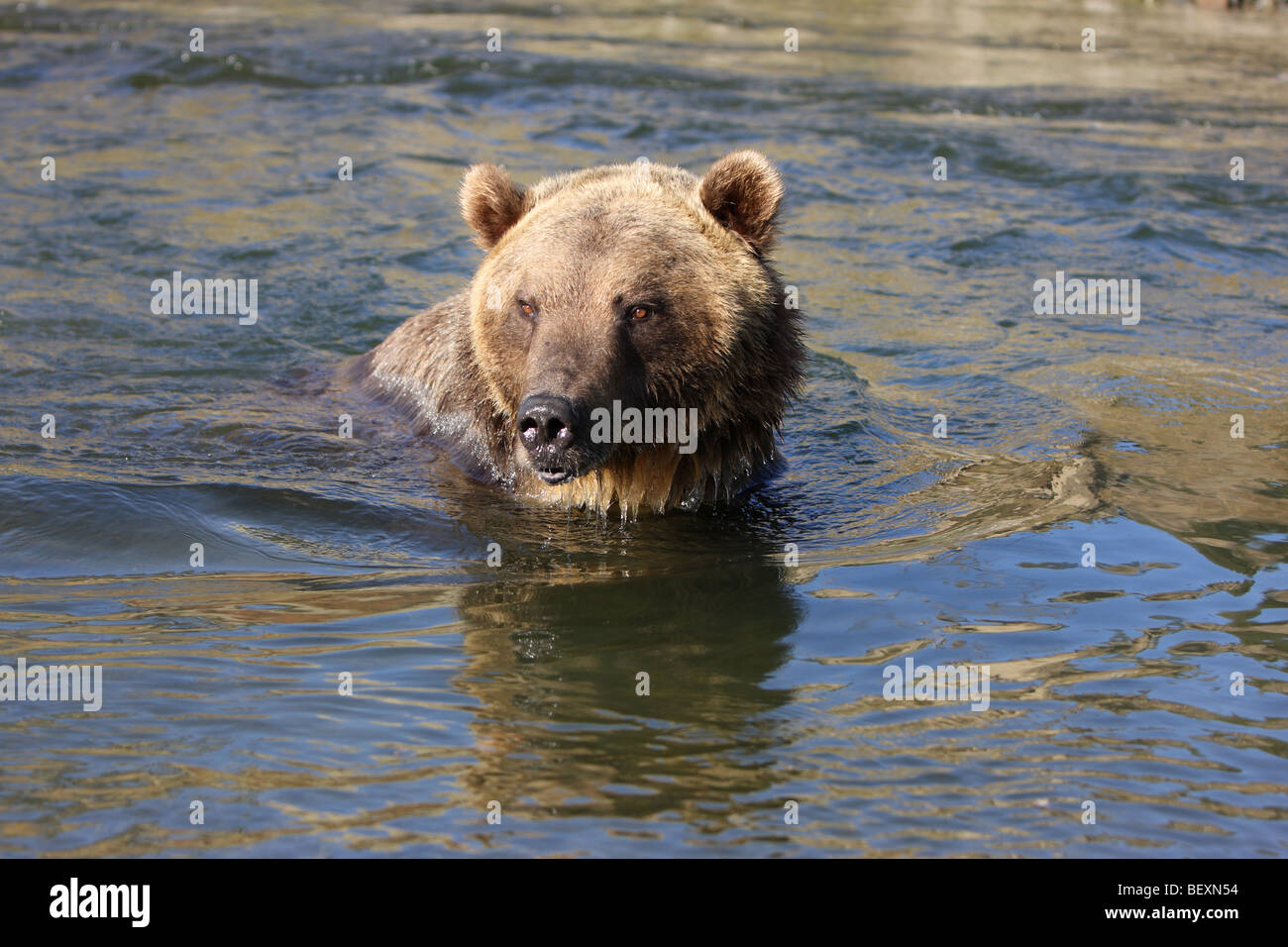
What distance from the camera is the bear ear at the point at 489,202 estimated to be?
7.09 m

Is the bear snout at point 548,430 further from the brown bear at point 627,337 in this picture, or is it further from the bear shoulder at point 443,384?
the bear shoulder at point 443,384

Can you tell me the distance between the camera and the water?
13.9 ft

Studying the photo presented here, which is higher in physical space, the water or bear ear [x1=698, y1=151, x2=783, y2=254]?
bear ear [x1=698, y1=151, x2=783, y2=254]

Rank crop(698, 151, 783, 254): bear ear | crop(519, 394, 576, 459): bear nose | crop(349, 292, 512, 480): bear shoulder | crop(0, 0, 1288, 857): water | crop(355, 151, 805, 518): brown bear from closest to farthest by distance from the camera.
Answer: crop(0, 0, 1288, 857): water < crop(519, 394, 576, 459): bear nose < crop(355, 151, 805, 518): brown bear < crop(698, 151, 783, 254): bear ear < crop(349, 292, 512, 480): bear shoulder

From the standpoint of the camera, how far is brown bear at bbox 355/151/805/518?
6297 millimetres

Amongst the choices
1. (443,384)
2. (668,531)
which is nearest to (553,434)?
(668,531)

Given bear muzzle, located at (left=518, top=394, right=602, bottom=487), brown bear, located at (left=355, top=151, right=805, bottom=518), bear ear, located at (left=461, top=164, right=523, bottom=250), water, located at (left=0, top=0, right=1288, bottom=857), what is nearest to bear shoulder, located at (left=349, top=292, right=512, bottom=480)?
brown bear, located at (left=355, top=151, right=805, bottom=518)

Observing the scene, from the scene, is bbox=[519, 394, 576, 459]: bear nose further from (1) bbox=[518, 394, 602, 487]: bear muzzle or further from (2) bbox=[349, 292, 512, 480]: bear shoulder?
(2) bbox=[349, 292, 512, 480]: bear shoulder

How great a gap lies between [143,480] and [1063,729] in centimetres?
474

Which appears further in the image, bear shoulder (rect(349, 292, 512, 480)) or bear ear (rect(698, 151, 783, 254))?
bear shoulder (rect(349, 292, 512, 480))

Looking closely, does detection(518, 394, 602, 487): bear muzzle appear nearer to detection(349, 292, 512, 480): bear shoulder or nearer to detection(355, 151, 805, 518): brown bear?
detection(355, 151, 805, 518): brown bear

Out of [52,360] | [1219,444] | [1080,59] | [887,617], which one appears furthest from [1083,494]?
[1080,59]

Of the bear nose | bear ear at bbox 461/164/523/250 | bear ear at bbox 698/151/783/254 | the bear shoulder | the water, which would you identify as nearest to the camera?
the water

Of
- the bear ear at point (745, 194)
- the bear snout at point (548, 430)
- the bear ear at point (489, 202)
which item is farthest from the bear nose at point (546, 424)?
the bear ear at point (489, 202)
